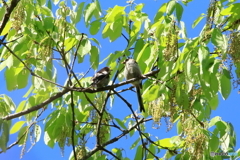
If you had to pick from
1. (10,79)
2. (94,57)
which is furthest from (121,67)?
(10,79)

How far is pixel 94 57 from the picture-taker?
3.45 metres

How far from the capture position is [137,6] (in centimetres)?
350

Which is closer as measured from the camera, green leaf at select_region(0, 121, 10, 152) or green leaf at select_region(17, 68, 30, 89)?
green leaf at select_region(0, 121, 10, 152)

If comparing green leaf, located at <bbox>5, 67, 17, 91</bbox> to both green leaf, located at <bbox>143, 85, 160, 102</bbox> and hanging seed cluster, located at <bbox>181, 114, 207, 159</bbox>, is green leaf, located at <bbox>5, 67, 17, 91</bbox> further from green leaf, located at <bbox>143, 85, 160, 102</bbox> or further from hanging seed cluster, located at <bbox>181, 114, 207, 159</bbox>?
hanging seed cluster, located at <bbox>181, 114, 207, 159</bbox>

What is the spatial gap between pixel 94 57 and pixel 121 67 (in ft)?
0.87

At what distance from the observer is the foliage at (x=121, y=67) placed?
2574 millimetres

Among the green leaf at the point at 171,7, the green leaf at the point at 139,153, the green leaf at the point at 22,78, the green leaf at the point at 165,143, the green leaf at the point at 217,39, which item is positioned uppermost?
the green leaf at the point at 22,78

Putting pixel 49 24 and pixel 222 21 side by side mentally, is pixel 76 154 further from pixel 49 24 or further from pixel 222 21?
pixel 222 21

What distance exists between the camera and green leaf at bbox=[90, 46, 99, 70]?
11.2 feet

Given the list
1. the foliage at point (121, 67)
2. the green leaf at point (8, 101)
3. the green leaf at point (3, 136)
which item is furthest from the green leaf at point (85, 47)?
the green leaf at point (3, 136)

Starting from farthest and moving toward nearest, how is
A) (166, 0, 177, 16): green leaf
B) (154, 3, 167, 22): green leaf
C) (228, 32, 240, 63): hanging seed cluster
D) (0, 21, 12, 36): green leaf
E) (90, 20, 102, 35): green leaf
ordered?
(90, 20, 102, 35): green leaf → (0, 21, 12, 36): green leaf → (154, 3, 167, 22): green leaf → (166, 0, 177, 16): green leaf → (228, 32, 240, 63): hanging seed cluster

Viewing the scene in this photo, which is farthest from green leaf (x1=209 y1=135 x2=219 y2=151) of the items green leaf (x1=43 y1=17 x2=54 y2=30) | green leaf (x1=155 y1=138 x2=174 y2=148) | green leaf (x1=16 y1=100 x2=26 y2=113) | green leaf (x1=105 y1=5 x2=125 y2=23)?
green leaf (x1=16 y1=100 x2=26 y2=113)

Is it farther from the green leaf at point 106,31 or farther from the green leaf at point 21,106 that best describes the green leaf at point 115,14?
the green leaf at point 21,106

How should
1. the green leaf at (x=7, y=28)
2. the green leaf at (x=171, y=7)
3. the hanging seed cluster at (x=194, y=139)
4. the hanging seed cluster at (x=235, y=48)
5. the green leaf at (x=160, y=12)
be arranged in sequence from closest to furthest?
the hanging seed cluster at (x=235, y=48)
the hanging seed cluster at (x=194, y=139)
the green leaf at (x=171, y=7)
the green leaf at (x=160, y=12)
the green leaf at (x=7, y=28)
